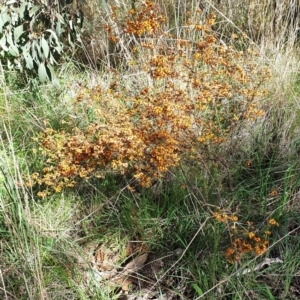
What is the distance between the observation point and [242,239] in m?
1.60

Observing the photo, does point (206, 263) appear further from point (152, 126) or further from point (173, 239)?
point (152, 126)

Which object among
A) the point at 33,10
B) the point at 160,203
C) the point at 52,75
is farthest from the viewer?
the point at 52,75

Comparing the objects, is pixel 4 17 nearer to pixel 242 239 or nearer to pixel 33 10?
pixel 33 10

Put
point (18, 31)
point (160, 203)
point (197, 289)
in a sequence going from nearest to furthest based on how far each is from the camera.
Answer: point (197, 289) → point (160, 203) → point (18, 31)

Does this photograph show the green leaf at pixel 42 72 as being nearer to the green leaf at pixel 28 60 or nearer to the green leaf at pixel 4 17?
the green leaf at pixel 28 60

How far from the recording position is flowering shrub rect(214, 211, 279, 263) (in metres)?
1.44

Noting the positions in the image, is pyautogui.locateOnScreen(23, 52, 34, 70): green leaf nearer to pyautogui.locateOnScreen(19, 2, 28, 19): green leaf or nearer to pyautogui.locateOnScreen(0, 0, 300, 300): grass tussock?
pyautogui.locateOnScreen(19, 2, 28, 19): green leaf

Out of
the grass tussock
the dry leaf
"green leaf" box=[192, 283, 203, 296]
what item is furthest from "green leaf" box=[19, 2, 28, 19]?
"green leaf" box=[192, 283, 203, 296]

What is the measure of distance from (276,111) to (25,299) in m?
1.48

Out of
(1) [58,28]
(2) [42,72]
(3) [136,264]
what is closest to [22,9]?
(1) [58,28]

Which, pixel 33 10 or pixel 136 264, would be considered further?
pixel 33 10

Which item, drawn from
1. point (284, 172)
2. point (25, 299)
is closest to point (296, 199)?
point (284, 172)

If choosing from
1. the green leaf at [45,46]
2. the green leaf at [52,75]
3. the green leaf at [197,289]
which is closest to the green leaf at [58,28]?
the green leaf at [45,46]

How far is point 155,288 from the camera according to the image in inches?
62.4
